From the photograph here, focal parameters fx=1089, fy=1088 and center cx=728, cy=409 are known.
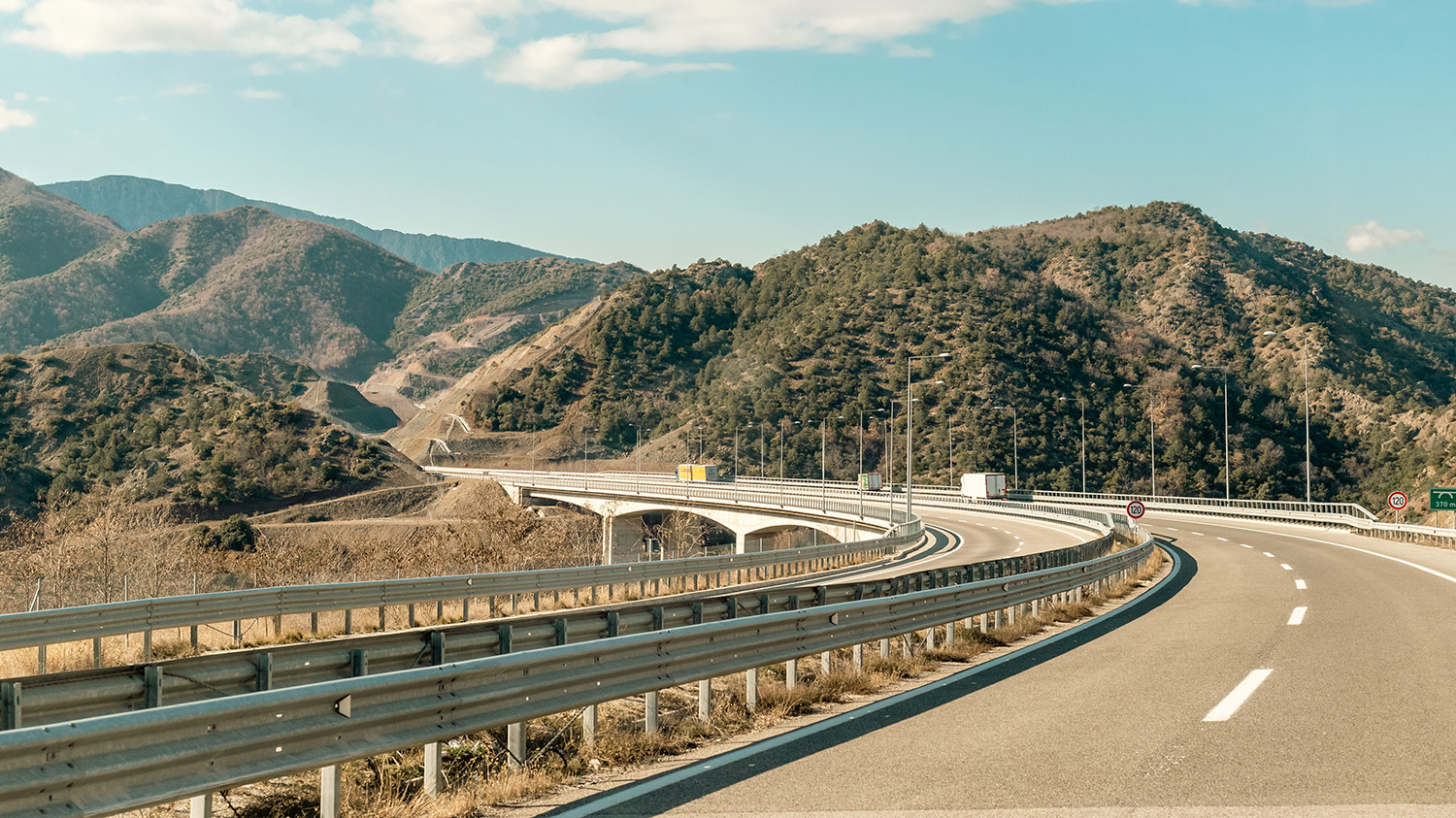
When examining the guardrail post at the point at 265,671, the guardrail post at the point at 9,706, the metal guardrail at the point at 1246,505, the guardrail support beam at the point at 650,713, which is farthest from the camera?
the metal guardrail at the point at 1246,505

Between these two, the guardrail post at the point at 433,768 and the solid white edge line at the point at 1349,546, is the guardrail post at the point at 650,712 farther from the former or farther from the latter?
the solid white edge line at the point at 1349,546

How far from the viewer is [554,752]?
7363mm

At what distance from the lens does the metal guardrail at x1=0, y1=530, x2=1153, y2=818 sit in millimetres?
4199

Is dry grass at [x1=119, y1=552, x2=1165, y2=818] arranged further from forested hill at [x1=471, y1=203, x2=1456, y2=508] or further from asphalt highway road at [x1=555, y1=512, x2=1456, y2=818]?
forested hill at [x1=471, y1=203, x2=1456, y2=508]

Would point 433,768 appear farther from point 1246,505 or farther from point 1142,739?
point 1246,505

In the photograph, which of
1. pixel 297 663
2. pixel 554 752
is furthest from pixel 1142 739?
pixel 297 663

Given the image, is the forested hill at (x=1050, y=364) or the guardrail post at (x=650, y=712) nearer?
the guardrail post at (x=650, y=712)

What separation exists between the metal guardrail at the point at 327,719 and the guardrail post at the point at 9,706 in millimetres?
476

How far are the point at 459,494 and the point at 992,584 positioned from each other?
85.9 meters

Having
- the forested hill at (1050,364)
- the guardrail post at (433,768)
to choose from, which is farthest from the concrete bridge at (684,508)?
the guardrail post at (433,768)

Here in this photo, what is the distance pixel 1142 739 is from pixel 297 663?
5534mm

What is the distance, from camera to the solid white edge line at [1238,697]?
831 cm

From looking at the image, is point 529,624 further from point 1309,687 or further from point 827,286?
point 827,286

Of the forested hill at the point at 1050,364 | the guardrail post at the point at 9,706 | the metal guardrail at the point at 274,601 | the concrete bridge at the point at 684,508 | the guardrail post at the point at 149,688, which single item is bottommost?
the concrete bridge at the point at 684,508
